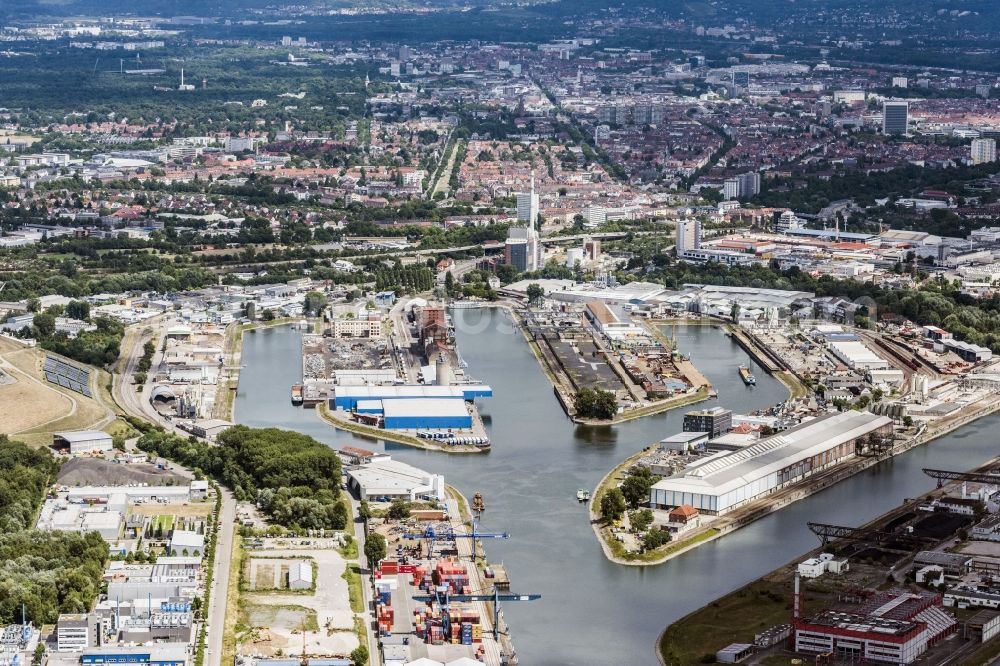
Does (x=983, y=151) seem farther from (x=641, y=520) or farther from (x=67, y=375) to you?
(x=641, y=520)

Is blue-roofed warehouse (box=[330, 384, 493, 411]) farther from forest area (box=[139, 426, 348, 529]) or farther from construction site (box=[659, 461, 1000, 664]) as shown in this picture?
construction site (box=[659, 461, 1000, 664])

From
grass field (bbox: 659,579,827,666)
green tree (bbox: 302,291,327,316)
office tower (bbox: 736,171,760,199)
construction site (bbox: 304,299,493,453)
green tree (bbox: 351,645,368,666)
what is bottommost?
office tower (bbox: 736,171,760,199)

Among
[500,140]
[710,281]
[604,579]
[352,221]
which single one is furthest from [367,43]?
[604,579]

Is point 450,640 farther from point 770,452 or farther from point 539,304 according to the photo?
point 539,304

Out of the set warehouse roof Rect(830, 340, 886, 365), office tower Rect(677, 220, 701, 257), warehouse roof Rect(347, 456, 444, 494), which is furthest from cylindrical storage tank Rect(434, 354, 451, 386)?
office tower Rect(677, 220, 701, 257)

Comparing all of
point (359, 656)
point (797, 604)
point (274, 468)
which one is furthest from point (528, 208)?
point (359, 656)

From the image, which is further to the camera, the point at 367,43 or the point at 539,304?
the point at 367,43
